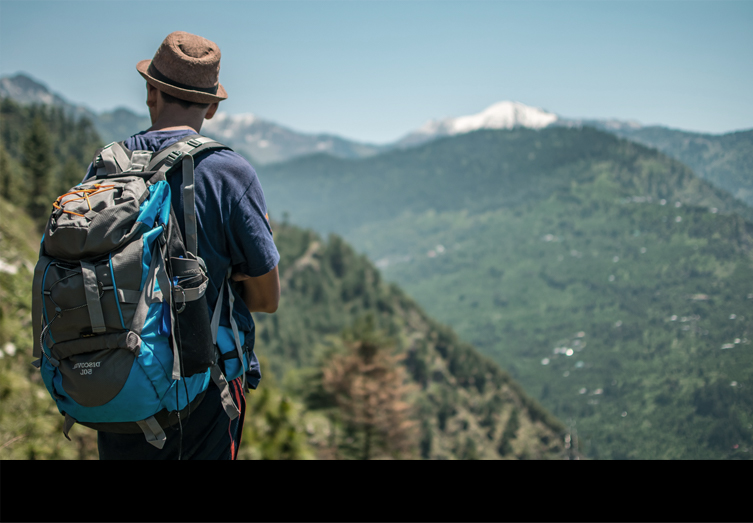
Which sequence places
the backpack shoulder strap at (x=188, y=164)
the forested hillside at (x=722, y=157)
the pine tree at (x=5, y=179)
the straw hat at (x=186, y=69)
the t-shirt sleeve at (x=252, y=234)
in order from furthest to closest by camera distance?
the pine tree at (x=5, y=179)
the forested hillside at (x=722, y=157)
the straw hat at (x=186, y=69)
the t-shirt sleeve at (x=252, y=234)
the backpack shoulder strap at (x=188, y=164)

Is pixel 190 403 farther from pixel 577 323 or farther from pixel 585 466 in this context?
pixel 577 323

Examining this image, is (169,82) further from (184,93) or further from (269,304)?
(269,304)

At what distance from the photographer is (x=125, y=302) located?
190 cm

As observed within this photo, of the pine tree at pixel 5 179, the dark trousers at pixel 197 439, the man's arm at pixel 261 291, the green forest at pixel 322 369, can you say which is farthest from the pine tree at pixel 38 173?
the dark trousers at pixel 197 439

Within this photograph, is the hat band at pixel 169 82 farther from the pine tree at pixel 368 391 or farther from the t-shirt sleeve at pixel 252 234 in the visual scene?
the pine tree at pixel 368 391

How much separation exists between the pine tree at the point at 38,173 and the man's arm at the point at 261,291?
34.7 meters

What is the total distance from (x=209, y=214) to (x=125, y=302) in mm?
488

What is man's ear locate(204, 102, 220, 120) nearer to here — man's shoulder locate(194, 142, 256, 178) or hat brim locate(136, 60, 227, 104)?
hat brim locate(136, 60, 227, 104)

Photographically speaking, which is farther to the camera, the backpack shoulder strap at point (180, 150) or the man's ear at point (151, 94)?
the man's ear at point (151, 94)

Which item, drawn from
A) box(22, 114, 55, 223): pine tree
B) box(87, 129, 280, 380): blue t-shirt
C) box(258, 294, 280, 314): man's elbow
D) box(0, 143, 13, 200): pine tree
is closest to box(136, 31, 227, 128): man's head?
box(87, 129, 280, 380): blue t-shirt

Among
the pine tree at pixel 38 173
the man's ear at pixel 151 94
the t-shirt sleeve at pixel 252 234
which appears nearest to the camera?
the t-shirt sleeve at pixel 252 234

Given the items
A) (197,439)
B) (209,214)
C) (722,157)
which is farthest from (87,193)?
(722,157)

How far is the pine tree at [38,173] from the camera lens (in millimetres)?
32844

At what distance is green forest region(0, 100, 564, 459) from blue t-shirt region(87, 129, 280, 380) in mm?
4311
